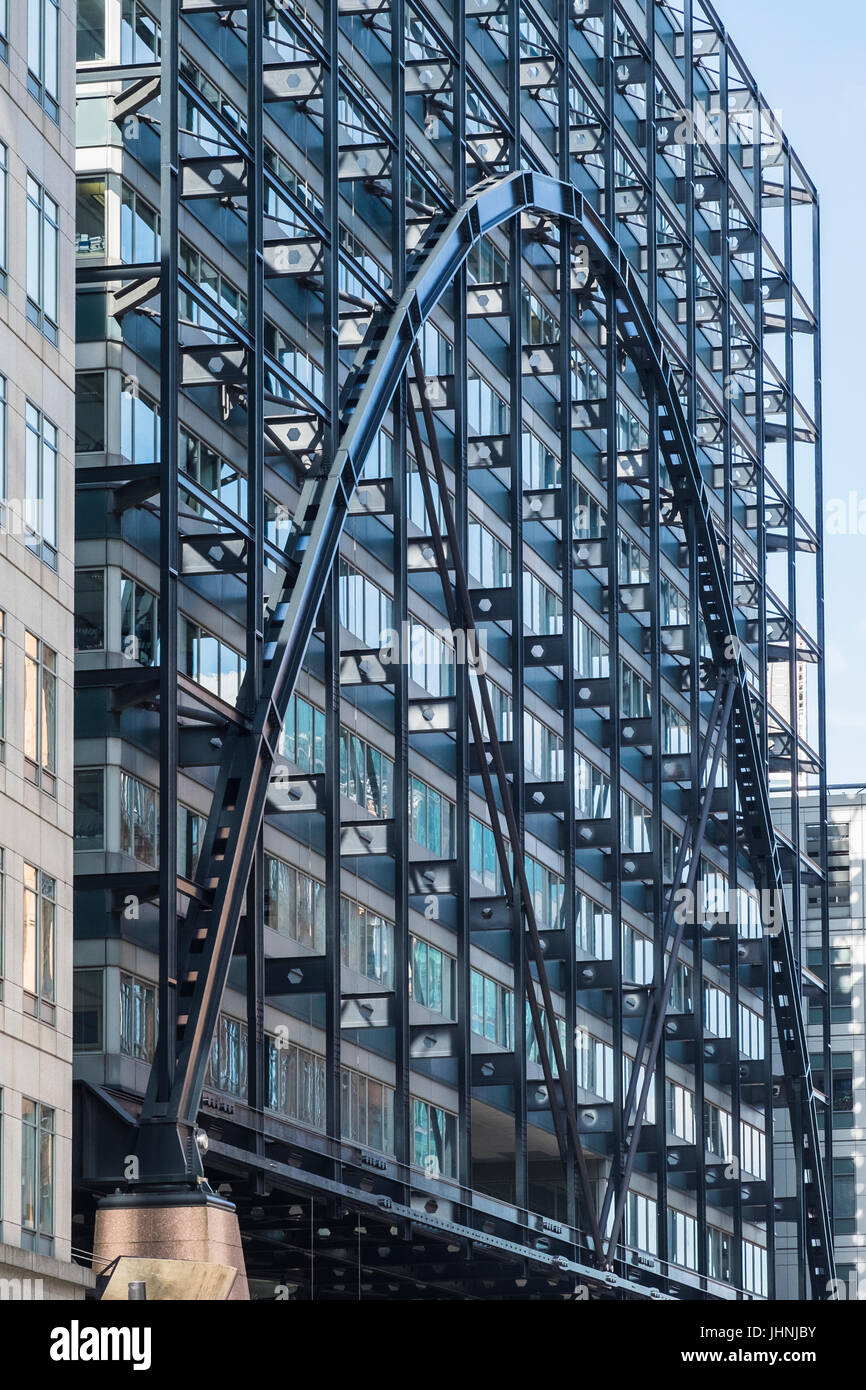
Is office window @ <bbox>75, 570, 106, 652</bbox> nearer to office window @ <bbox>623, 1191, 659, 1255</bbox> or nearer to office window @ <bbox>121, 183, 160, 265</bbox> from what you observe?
office window @ <bbox>121, 183, 160, 265</bbox>

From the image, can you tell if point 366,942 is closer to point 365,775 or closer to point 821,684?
point 365,775

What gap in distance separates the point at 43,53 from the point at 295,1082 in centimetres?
2253

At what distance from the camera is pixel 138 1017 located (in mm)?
42281

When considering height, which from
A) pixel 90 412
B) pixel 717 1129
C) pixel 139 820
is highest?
pixel 90 412

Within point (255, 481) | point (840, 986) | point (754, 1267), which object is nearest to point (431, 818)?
point (255, 481)

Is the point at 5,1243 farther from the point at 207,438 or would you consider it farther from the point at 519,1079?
the point at 519,1079

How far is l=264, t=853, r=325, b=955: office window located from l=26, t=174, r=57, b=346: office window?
15460 millimetres

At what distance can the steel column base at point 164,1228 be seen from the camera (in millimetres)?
35281

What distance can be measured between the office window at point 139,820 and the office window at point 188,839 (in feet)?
3.74

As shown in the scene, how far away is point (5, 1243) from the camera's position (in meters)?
32.7

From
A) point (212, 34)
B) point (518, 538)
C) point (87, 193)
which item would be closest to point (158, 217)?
point (87, 193)

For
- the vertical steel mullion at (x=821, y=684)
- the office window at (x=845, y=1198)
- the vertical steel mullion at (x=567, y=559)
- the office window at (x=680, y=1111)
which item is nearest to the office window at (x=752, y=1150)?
the vertical steel mullion at (x=821, y=684)

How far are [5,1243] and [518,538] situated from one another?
33520mm

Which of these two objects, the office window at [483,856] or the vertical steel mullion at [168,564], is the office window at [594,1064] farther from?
the vertical steel mullion at [168,564]
